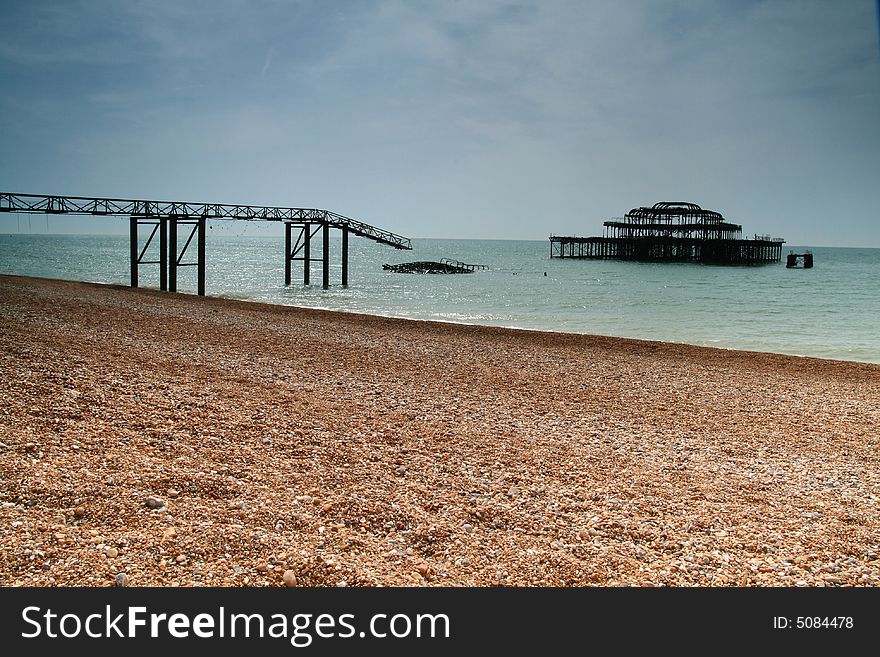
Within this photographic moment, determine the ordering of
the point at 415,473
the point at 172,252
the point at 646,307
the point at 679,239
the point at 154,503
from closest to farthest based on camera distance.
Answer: the point at 154,503 < the point at 415,473 < the point at 172,252 < the point at 646,307 < the point at 679,239

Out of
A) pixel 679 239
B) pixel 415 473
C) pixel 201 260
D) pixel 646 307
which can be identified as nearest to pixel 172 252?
pixel 201 260

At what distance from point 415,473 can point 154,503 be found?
216 centimetres

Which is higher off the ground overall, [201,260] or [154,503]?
[201,260]

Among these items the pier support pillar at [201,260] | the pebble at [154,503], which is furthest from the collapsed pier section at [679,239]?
the pebble at [154,503]

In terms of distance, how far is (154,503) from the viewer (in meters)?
4.71

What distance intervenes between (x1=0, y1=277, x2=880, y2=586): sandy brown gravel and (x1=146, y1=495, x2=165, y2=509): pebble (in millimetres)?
34

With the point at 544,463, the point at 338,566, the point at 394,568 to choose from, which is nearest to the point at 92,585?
the point at 338,566

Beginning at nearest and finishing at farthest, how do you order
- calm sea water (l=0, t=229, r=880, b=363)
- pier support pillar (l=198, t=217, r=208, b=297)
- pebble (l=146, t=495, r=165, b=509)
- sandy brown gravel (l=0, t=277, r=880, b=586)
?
sandy brown gravel (l=0, t=277, r=880, b=586) → pebble (l=146, t=495, r=165, b=509) → calm sea water (l=0, t=229, r=880, b=363) → pier support pillar (l=198, t=217, r=208, b=297)

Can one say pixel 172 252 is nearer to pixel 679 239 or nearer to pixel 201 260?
Result: pixel 201 260

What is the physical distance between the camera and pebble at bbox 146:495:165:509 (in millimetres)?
4684

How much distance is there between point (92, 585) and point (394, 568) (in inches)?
68.5

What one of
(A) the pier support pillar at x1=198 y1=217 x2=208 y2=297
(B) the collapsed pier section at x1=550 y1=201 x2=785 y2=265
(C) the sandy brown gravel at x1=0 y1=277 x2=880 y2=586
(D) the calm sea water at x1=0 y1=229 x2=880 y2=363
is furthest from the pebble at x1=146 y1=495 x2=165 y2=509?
(B) the collapsed pier section at x1=550 y1=201 x2=785 y2=265

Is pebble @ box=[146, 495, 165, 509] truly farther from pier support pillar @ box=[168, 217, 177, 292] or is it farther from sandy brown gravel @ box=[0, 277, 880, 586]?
pier support pillar @ box=[168, 217, 177, 292]

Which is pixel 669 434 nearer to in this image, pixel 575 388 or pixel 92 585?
pixel 575 388
